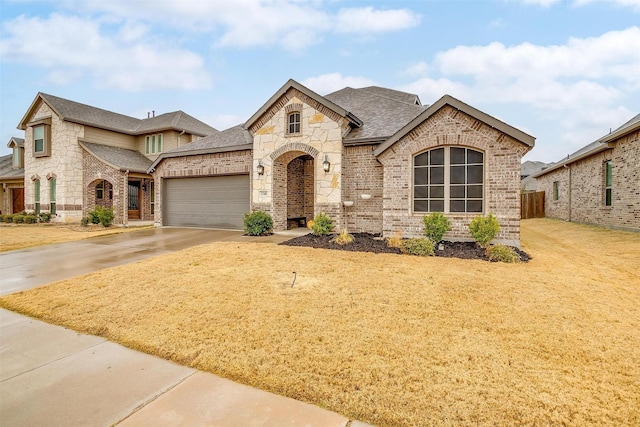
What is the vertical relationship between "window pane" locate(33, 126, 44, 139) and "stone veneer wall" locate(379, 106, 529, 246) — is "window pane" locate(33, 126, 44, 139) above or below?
above

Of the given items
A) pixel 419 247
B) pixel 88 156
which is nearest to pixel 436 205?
pixel 419 247

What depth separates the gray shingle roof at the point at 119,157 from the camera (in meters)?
17.6

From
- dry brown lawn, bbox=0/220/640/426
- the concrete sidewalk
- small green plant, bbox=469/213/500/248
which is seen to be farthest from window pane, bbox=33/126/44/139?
small green plant, bbox=469/213/500/248

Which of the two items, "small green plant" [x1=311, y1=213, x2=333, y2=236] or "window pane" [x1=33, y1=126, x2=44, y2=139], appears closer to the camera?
"small green plant" [x1=311, y1=213, x2=333, y2=236]

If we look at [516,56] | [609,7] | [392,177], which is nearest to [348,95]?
[392,177]

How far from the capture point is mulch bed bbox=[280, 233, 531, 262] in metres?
7.88

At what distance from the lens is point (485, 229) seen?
826 centimetres

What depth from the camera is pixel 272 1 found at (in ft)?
37.2

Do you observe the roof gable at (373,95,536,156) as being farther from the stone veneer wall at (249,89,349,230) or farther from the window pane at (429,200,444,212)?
the window pane at (429,200,444,212)

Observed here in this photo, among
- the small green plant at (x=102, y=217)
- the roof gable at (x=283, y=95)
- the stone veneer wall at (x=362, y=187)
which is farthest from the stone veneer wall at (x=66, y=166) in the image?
the stone veneer wall at (x=362, y=187)

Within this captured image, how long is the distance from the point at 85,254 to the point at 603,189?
20.4 meters

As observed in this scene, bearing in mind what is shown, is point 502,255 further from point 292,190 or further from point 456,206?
point 292,190

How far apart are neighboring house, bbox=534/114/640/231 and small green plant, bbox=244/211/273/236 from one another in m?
13.7

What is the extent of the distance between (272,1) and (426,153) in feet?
26.3
